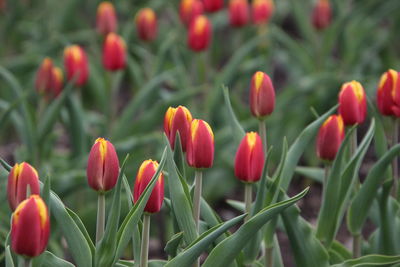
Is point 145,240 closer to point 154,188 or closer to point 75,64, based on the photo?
point 154,188

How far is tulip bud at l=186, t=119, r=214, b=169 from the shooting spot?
1668 millimetres

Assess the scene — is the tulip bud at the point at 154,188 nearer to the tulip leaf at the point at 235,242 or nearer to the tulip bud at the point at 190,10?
the tulip leaf at the point at 235,242

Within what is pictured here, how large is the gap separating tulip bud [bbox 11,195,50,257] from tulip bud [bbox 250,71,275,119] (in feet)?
2.37

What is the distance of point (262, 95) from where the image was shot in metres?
1.94

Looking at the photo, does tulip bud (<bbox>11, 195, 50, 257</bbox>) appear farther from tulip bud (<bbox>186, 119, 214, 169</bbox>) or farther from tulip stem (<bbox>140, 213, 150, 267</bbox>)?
tulip bud (<bbox>186, 119, 214, 169</bbox>)

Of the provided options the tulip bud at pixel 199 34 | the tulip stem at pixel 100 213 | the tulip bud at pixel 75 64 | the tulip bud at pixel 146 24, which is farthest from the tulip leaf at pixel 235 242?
the tulip bud at pixel 146 24

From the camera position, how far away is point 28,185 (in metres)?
1.47

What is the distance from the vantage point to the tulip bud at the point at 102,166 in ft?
5.20

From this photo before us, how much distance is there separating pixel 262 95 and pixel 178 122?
288mm

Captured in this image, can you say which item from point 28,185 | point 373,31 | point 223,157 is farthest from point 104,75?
point 28,185

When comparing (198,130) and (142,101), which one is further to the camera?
(142,101)

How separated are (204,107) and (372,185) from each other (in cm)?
161

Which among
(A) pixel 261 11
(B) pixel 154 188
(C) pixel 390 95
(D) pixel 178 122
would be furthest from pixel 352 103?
(A) pixel 261 11

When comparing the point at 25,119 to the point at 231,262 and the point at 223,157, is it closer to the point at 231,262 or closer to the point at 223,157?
the point at 223,157
